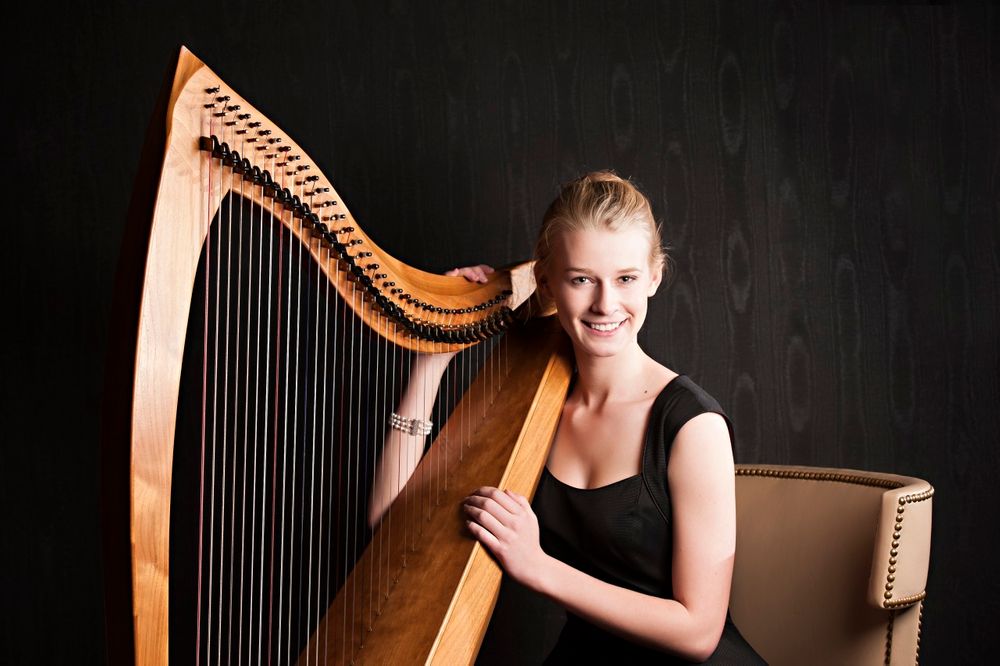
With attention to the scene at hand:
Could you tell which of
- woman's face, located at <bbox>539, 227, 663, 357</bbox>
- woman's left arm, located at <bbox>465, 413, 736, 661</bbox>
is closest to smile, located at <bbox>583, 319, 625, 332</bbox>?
woman's face, located at <bbox>539, 227, 663, 357</bbox>

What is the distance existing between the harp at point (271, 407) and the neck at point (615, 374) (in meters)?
0.08

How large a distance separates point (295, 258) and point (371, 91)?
1.62ft

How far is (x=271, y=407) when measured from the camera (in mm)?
2299

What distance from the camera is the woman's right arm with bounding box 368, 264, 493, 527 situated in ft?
6.53

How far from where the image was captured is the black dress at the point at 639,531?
1667mm

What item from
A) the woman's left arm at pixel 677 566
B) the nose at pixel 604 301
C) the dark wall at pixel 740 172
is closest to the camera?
the woman's left arm at pixel 677 566

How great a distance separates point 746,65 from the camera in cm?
248

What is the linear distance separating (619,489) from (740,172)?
1.15 meters

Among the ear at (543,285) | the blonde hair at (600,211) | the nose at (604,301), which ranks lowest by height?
the nose at (604,301)

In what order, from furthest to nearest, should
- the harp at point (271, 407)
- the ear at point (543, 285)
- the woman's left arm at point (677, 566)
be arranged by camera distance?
the ear at point (543, 285) < the woman's left arm at point (677, 566) < the harp at point (271, 407)

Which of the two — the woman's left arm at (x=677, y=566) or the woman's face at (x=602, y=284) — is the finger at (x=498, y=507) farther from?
the woman's face at (x=602, y=284)

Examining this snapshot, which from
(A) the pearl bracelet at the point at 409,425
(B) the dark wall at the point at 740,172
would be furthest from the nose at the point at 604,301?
(B) the dark wall at the point at 740,172

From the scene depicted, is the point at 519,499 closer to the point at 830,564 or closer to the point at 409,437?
the point at 409,437

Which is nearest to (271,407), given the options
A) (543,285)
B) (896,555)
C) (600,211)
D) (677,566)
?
(543,285)
